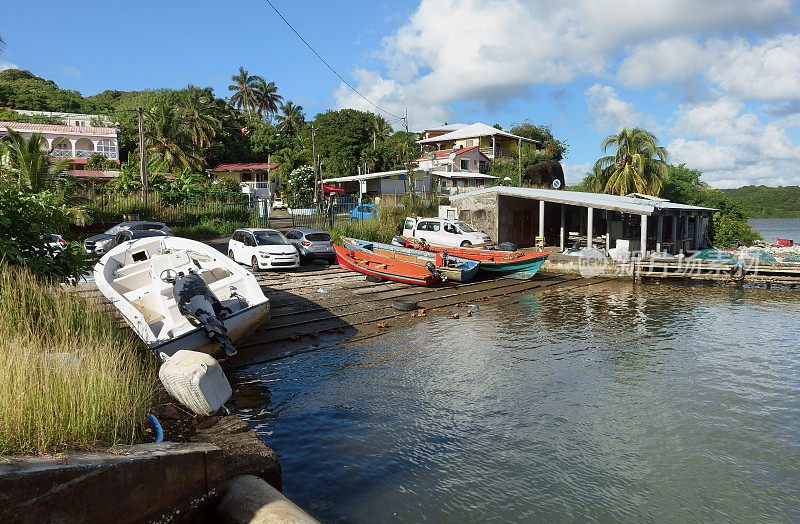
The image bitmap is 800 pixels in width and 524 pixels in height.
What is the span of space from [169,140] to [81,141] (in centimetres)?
1286

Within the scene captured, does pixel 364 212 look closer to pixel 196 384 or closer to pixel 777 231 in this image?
pixel 196 384

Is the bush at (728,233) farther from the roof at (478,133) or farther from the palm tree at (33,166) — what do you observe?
the palm tree at (33,166)

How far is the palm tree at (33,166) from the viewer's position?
2020 cm

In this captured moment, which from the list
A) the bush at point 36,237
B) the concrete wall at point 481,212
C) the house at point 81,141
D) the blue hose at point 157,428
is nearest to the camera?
the blue hose at point 157,428

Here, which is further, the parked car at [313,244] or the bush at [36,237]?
the parked car at [313,244]

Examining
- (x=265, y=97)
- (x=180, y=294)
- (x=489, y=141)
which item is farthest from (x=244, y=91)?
(x=180, y=294)

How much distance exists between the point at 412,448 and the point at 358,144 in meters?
52.0

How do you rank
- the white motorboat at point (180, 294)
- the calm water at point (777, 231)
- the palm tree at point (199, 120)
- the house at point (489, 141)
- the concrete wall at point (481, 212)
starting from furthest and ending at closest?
the house at point (489, 141), the calm water at point (777, 231), the palm tree at point (199, 120), the concrete wall at point (481, 212), the white motorboat at point (180, 294)

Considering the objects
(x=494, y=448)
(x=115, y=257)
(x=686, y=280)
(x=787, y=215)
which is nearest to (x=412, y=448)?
(x=494, y=448)

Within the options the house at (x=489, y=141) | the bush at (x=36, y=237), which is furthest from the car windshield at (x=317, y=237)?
the house at (x=489, y=141)

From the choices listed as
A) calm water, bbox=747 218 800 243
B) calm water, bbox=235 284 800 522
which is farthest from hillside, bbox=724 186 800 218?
calm water, bbox=235 284 800 522

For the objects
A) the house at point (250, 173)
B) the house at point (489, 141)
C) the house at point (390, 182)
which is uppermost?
the house at point (489, 141)

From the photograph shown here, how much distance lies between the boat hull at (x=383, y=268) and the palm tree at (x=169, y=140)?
29569 mm

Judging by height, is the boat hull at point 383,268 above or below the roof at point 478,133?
below
